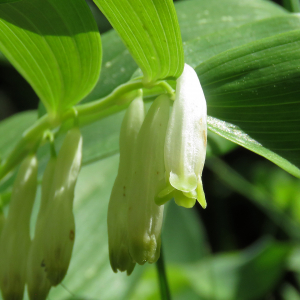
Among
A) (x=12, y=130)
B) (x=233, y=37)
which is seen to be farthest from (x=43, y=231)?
(x=12, y=130)

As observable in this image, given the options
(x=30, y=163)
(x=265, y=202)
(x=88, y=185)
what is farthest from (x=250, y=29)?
(x=265, y=202)

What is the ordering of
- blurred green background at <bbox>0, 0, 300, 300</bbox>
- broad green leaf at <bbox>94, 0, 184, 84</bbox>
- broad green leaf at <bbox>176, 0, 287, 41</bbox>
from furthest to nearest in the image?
blurred green background at <bbox>0, 0, 300, 300</bbox> < broad green leaf at <bbox>176, 0, 287, 41</bbox> < broad green leaf at <bbox>94, 0, 184, 84</bbox>

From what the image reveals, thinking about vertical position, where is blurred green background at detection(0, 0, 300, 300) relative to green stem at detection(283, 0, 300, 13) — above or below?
below

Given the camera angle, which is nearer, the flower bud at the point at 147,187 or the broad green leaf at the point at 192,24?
the flower bud at the point at 147,187

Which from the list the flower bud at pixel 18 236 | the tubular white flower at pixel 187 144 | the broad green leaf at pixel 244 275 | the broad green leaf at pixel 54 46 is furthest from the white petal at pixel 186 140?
the broad green leaf at pixel 244 275

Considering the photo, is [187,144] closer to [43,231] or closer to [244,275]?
[43,231]

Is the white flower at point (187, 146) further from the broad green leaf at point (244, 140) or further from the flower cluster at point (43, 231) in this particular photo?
the flower cluster at point (43, 231)

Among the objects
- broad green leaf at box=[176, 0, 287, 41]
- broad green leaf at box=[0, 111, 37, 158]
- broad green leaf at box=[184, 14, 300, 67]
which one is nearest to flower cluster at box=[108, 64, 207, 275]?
broad green leaf at box=[184, 14, 300, 67]

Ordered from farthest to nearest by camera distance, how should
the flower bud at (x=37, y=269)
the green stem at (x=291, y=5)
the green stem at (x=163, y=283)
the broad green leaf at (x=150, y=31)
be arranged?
the green stem at (x=291, y=5) → the green stem at (x=163, y=283) → the flower bud at (x=37, y=269) → the broad green leaf at (x=150, y=31)

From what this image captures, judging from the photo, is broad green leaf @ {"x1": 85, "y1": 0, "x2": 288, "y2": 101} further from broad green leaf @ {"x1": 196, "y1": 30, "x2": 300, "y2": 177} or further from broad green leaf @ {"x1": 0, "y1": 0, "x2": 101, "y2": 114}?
broad green leaf @ {"x1": 196, "y1": 30, "x2": 300, "y2": 177}
